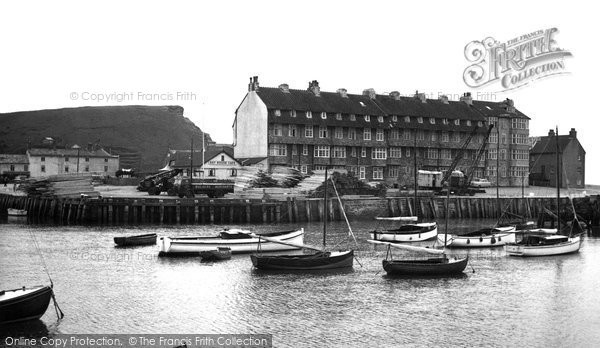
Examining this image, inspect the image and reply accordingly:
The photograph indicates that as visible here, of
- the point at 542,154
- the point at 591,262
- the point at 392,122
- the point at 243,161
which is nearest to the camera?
the point at 591,262

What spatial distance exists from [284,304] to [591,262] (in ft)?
107

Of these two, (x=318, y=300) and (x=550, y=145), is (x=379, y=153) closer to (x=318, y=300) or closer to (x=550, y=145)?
(x=550, y=145)

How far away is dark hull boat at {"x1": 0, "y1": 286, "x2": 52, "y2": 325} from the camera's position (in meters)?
31.5

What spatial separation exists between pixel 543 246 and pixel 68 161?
102 meters

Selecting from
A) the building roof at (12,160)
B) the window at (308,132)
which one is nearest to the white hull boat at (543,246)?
the window at (308,132)

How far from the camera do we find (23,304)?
31.8 meters

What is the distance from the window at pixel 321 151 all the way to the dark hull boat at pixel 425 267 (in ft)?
190

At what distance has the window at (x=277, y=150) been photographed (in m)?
102

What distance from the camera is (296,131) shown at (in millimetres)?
104000

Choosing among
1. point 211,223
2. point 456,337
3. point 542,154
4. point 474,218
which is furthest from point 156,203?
point 542,154

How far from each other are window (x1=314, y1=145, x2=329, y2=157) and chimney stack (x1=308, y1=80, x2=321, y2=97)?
31.2ft

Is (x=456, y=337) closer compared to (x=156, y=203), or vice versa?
(x=456, y=337)

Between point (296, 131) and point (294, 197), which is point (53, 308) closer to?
point (294, 197)

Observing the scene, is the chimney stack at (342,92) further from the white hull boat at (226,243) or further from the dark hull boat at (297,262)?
the dark hull boat at (297,262)
